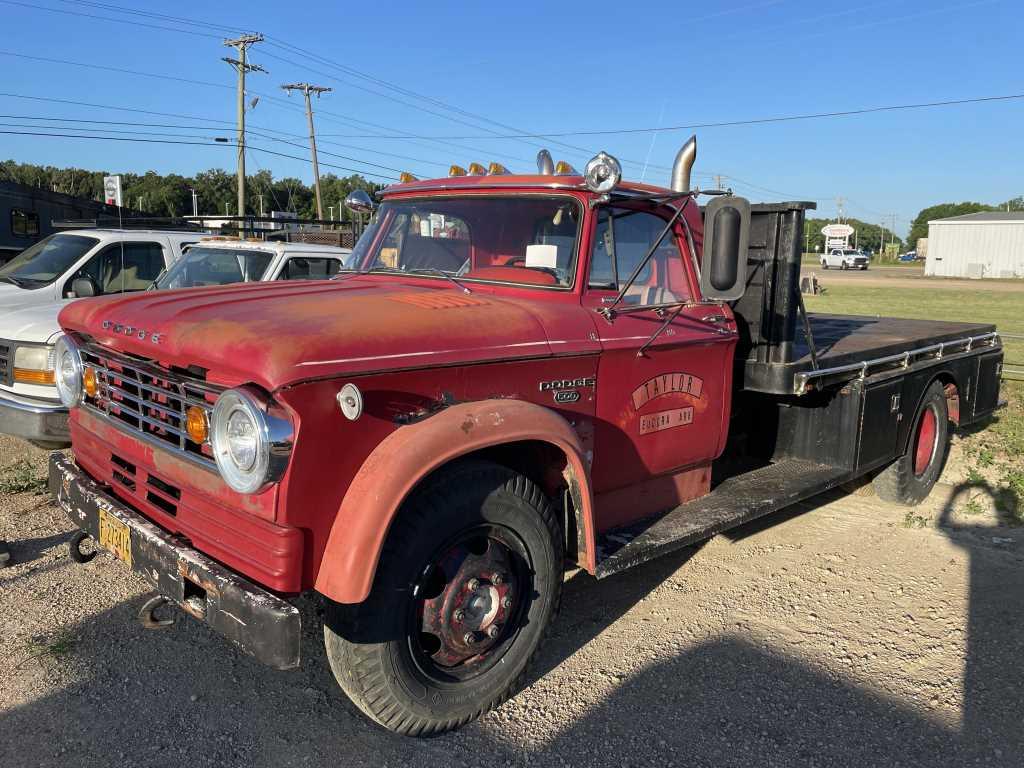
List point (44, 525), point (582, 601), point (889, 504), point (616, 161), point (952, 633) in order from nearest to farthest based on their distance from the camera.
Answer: point (616, 161) < point (952, 633) < point (582, 601) < point (44, 525) < point (889, 504)

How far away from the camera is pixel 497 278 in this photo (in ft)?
12.5

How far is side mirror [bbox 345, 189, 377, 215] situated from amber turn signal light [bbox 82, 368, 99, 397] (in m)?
1.85

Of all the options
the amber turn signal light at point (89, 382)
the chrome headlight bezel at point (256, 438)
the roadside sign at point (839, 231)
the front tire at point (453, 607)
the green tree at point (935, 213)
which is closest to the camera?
the chrome headlight bezel at point (256, 438)

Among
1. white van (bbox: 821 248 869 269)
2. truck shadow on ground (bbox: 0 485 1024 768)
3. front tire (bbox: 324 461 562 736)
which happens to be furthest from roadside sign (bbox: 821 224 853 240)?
front tire (bbox: 324 461 562 736)

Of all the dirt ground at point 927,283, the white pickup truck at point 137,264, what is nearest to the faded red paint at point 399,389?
the white pickup truck at point 137,264

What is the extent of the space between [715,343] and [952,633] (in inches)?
69.7

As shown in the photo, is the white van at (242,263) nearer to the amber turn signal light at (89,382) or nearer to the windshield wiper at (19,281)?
the windshield wiper at (19,281)

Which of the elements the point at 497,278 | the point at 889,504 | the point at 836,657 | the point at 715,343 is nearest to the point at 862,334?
the point at 889,504

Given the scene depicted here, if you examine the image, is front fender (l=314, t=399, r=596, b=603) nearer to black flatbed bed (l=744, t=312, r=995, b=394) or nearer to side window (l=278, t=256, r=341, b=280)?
black flatbed bed (l=744, t=312, r=995, b=394)

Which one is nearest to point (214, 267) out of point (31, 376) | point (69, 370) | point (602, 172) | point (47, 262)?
point (47, 262)

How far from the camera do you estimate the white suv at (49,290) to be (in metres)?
5.46

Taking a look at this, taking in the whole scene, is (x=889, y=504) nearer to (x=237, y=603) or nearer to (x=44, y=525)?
(x=237, y=603)

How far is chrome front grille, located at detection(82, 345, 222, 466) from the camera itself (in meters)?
2.91

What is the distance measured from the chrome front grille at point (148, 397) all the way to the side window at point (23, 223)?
57.3ft
